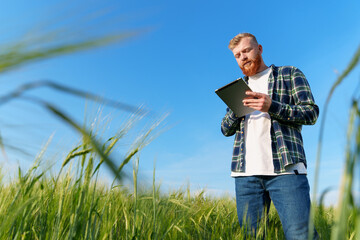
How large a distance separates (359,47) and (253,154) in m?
1.74

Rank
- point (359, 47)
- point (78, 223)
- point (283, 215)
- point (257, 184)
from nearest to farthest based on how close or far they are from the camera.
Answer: point (359, 47), point (78, 223), point (283, 215), point (257, 184)

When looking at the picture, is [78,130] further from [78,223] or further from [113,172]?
[78,223]

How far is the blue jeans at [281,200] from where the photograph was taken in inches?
69.6

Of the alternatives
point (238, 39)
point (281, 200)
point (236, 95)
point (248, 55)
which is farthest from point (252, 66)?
point (281, 200)

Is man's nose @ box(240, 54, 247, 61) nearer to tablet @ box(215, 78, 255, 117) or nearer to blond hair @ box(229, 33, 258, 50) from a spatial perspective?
blond hair @ box(229, 33, 258, 50)

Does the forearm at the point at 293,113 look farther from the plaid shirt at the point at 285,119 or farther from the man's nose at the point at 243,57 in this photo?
the man's nose at the point at 243,57

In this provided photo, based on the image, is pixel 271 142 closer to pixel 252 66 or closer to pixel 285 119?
pixel 285 119

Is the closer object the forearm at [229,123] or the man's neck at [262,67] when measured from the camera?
the forearm at [229,123]

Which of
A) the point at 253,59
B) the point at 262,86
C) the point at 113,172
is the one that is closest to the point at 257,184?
the point at 262,86

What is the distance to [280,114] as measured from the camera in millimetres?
1862

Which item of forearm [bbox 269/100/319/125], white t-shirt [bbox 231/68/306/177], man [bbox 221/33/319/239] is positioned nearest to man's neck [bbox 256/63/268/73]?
man [bbox 221/33/319/239]

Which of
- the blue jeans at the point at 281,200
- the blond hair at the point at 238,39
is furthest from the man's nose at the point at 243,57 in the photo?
the blue jeans at the point at 281,200

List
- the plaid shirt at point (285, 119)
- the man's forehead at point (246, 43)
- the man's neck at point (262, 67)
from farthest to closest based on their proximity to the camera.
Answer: the man's neck at point (262, 67) < the man's forehead at point (246, 43) < the plaid shirt at point (285, 119)

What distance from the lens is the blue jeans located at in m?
1.77
